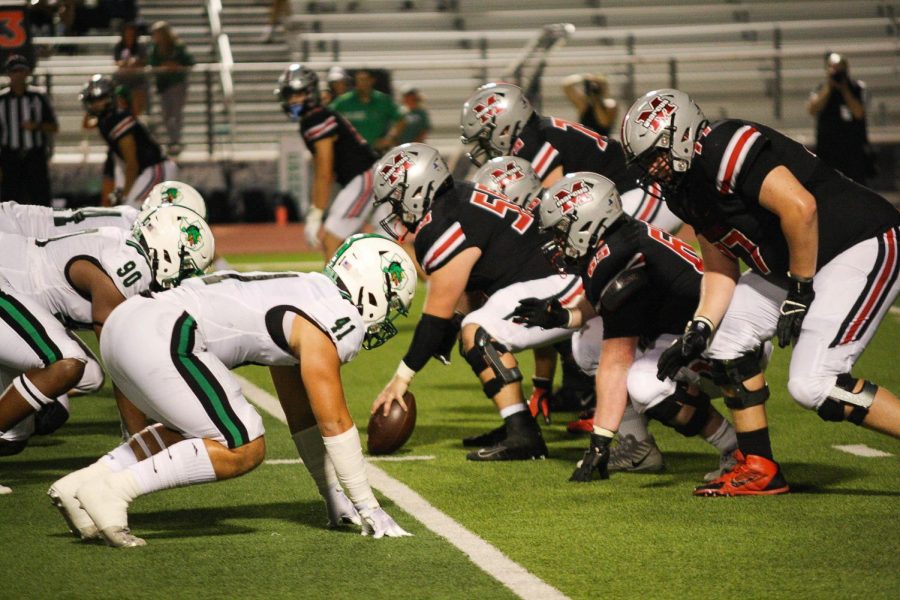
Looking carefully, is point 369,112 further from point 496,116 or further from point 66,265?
point 66,265

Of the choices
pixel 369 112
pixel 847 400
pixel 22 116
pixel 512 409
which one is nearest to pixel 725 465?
pixel 847 400

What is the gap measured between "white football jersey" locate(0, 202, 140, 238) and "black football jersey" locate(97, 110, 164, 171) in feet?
13.1

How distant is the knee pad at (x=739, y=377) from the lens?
515cm

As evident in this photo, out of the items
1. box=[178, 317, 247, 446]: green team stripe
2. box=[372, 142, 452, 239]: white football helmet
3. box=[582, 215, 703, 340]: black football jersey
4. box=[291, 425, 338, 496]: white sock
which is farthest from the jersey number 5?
box=[178, 317, 247, 446]: green team stripe

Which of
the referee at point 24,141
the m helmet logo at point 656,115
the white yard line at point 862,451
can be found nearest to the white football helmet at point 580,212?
the m helmet logo at point 656,115

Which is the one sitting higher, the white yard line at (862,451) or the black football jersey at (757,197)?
the black football jersey at (757,197)

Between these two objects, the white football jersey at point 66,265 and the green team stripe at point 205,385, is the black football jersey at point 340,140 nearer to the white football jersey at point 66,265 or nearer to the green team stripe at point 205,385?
the white football jersey at point 66,265

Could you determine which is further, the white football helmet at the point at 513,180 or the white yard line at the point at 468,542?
the white football helmet at the point at 513,180

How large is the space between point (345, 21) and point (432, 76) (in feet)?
8.34

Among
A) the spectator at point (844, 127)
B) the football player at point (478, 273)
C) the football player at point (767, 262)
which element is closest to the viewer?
the football player at point (767, 262)

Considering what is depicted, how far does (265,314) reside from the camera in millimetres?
4461

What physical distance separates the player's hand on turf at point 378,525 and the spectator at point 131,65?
1253 centimetres

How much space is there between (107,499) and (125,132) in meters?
6.66

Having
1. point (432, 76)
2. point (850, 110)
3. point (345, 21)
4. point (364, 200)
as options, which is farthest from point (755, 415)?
point (345, 21)
